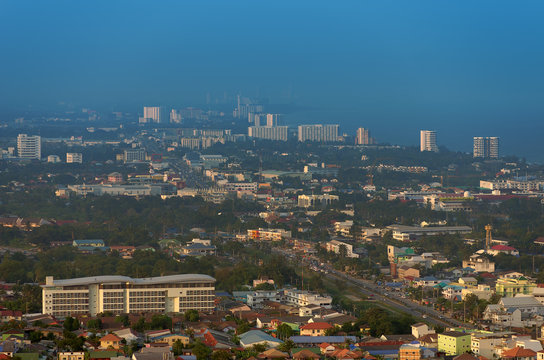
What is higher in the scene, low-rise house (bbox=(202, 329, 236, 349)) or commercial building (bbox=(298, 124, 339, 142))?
commercial building (bbox=(298, 124, 339, 142))

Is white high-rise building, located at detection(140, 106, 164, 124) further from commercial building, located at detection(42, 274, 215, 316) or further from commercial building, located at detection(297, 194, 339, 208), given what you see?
commercial building, located at detection(42, 274, 215, 316)

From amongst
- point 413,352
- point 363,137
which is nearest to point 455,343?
point 413,352

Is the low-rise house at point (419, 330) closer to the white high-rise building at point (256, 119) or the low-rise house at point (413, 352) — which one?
the low-rise house at point (413, 352)

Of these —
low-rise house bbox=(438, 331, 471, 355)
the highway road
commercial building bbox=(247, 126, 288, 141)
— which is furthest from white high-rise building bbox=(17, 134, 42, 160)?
low-rise house bbox=(438, 331, 471, 355)

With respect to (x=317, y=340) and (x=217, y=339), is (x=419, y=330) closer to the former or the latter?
(x=317, y=340)

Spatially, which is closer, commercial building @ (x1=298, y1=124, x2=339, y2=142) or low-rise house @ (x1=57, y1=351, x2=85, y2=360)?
low-rise house @ (x1=57, y1=351, x2=85, y2=360)

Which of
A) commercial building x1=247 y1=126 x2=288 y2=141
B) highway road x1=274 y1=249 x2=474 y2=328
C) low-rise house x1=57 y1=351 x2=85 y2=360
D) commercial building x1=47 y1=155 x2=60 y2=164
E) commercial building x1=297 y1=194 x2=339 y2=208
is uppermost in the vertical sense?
commercial building x1=247 y1=126 x2=288 y2=141
